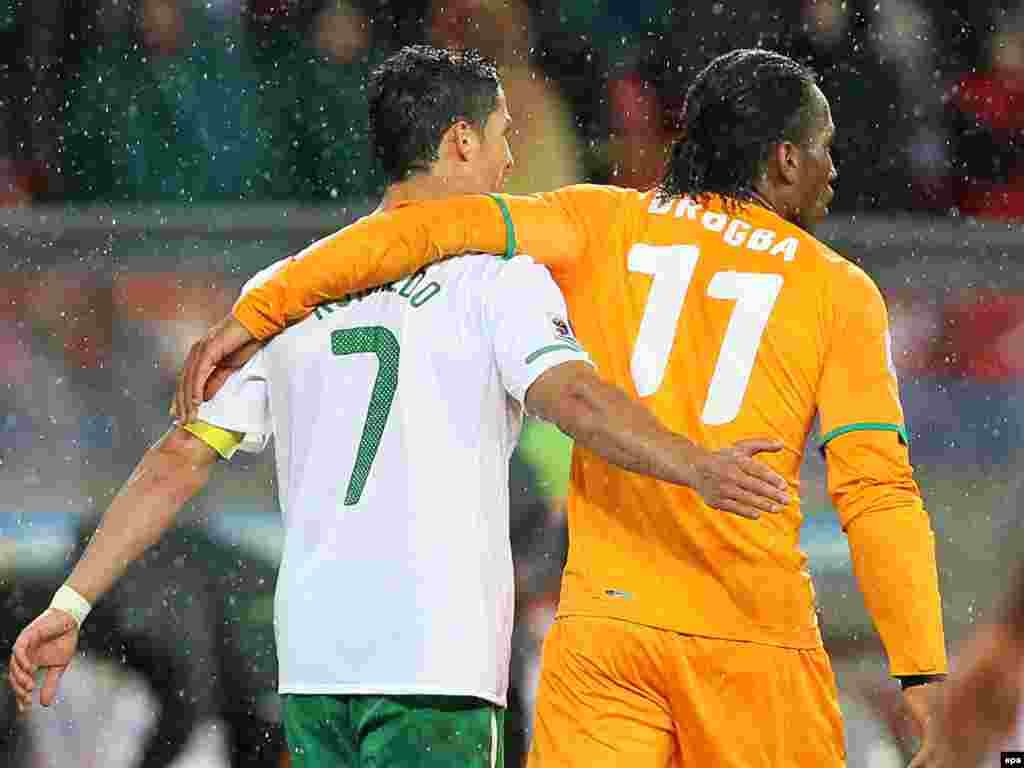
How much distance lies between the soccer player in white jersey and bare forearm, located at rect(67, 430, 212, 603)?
0.58 feet

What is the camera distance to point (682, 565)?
297cm

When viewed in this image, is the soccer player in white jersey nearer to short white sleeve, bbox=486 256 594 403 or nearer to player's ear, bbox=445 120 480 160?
short white sleeve, bbox=486 256 594 403

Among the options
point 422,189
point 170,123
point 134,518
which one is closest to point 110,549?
point 134,518

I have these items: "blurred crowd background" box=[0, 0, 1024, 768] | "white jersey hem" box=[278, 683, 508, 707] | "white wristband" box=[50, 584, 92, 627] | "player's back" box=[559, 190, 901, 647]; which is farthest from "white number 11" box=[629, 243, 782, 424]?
"blurred crowd background" box=[0, 0, 1024, 768]

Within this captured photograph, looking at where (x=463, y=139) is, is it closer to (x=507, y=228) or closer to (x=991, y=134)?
(x=507, y=228)

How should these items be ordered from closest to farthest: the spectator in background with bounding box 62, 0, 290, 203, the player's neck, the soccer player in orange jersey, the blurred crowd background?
the soccer player in orange jersey → the player's neck → the blurred crowd background → the spectator in background with bounding box 62, 0, 290, 203

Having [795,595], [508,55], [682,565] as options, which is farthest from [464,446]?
[508,55]

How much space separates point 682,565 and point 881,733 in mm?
2516

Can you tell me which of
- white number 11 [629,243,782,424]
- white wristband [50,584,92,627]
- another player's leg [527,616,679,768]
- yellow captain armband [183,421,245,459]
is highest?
white number 11 [629,243,782,424]

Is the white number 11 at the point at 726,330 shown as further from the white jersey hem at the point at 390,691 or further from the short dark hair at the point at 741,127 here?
the white jersey hem at the point at 390,691

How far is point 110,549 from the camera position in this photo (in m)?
2.95

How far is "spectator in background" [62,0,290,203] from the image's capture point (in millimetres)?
6223

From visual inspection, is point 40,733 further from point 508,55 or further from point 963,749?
point 963,749

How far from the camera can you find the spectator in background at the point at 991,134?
21.0 ft
